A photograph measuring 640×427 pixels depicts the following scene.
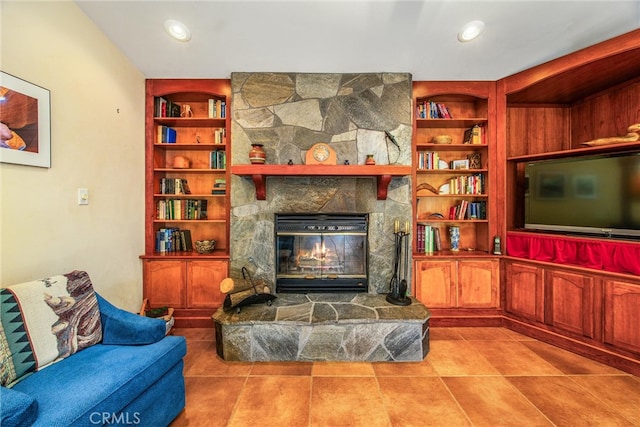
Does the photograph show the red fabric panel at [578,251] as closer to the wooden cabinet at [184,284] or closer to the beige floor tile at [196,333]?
the wooden cabinet at [184,284]

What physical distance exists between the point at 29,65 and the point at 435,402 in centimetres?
334

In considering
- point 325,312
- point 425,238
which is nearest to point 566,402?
point 425,238

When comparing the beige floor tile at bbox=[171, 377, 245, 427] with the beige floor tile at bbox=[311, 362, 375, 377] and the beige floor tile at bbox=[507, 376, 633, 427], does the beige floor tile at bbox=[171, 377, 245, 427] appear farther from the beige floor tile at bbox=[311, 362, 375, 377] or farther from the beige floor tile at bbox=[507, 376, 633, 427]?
the beige floor tile at bbox=[507, 376, 633, 427]

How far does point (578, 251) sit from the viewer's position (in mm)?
2270

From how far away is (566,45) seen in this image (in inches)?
86.8

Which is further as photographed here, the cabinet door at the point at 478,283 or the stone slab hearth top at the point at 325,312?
the cabinet door at the point at 478,283

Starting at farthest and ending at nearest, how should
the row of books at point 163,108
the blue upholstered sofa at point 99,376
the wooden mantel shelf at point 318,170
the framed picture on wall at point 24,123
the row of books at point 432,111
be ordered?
the row of books at point 432,111 < the row of books at point 163,108 < the wooden mantel shelf at point 318,170 < the framed picture on wall at point 24,123 < the blue upholstered sofa at point 99,376

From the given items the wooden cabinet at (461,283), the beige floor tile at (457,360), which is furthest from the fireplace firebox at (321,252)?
the beige floor tile at (457,360)

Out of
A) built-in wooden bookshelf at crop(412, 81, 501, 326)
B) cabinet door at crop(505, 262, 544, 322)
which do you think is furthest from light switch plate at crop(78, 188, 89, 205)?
cabinet door at crop(505, 262, 544, 322)

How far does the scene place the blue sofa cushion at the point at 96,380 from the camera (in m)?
1.06

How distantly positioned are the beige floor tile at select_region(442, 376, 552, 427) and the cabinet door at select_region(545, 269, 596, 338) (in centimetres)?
95

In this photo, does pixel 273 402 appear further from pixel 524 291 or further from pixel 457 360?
pixel 524 291

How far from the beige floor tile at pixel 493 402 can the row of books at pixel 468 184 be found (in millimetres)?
1821

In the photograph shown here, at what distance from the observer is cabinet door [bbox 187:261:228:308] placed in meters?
2.67
